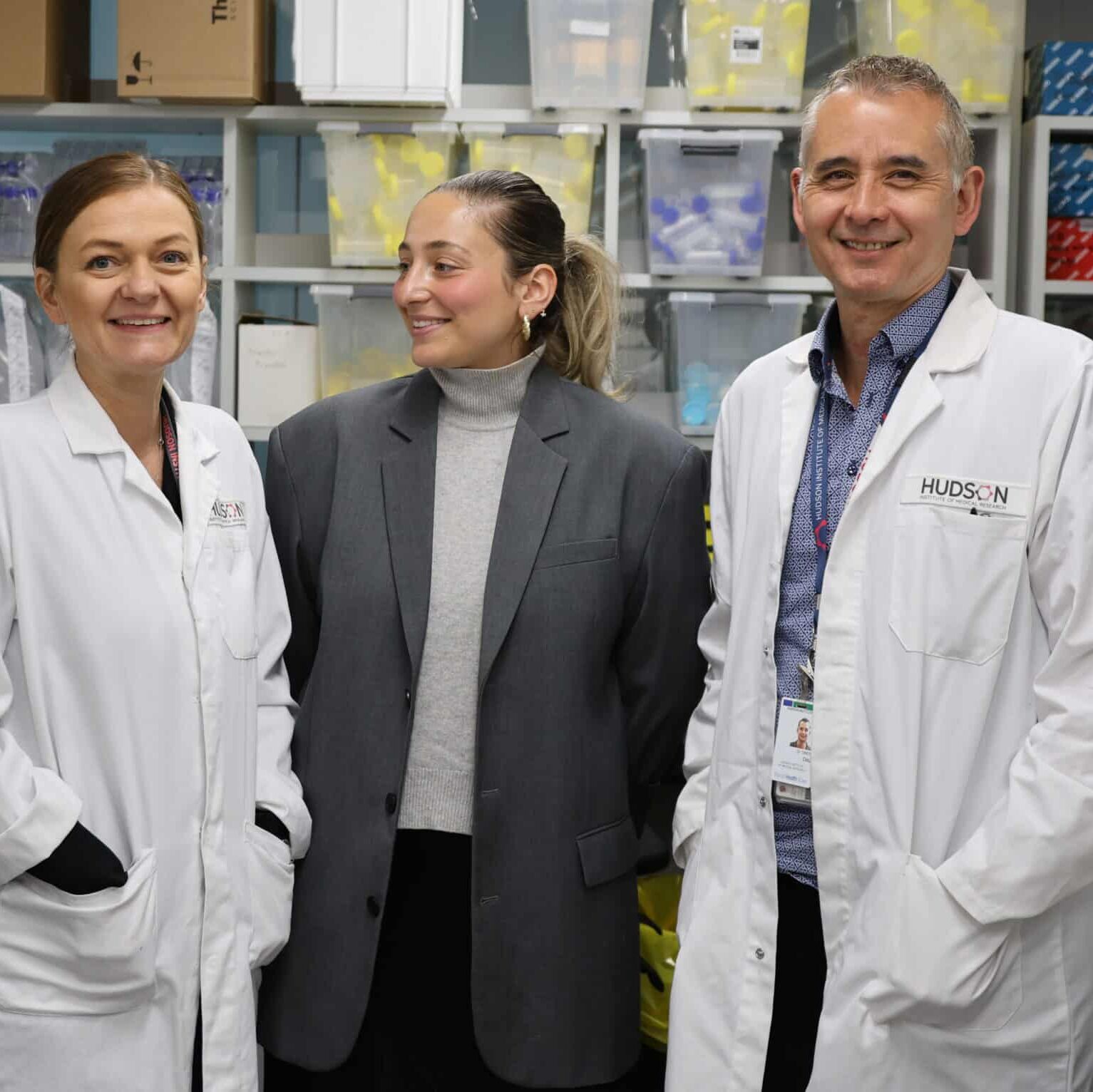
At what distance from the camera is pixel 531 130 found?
308cm

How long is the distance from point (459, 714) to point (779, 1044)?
58 cm

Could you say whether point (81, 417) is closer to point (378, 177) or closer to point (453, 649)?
point (453, 649)

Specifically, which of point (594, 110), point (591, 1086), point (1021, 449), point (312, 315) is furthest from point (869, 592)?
point (312, 315)

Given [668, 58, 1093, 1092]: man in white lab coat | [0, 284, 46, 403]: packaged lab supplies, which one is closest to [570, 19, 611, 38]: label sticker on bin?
[0, 284, 46, 403]: packaged lab supplies

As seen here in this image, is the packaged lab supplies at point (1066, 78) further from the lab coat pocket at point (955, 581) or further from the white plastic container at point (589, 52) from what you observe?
the lab coat pocket at point (955, 581)

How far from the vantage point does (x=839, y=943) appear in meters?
1.48

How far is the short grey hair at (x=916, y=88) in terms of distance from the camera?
4.93ft

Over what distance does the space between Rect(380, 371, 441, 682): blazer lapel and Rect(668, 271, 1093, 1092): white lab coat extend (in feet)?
1.62

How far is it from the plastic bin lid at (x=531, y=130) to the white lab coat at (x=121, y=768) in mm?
1729

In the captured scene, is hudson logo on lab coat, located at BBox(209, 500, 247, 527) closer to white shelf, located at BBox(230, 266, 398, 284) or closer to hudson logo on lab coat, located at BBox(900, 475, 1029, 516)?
hudson logo on lab coat, located at BBox(900, 475, 1029, 516)

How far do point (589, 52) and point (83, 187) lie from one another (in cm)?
182

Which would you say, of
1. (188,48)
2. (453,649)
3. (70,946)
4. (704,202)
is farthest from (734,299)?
(70,946)

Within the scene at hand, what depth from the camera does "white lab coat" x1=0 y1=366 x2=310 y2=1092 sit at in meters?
1.45

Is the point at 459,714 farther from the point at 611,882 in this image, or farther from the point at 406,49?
the point at 406,49
